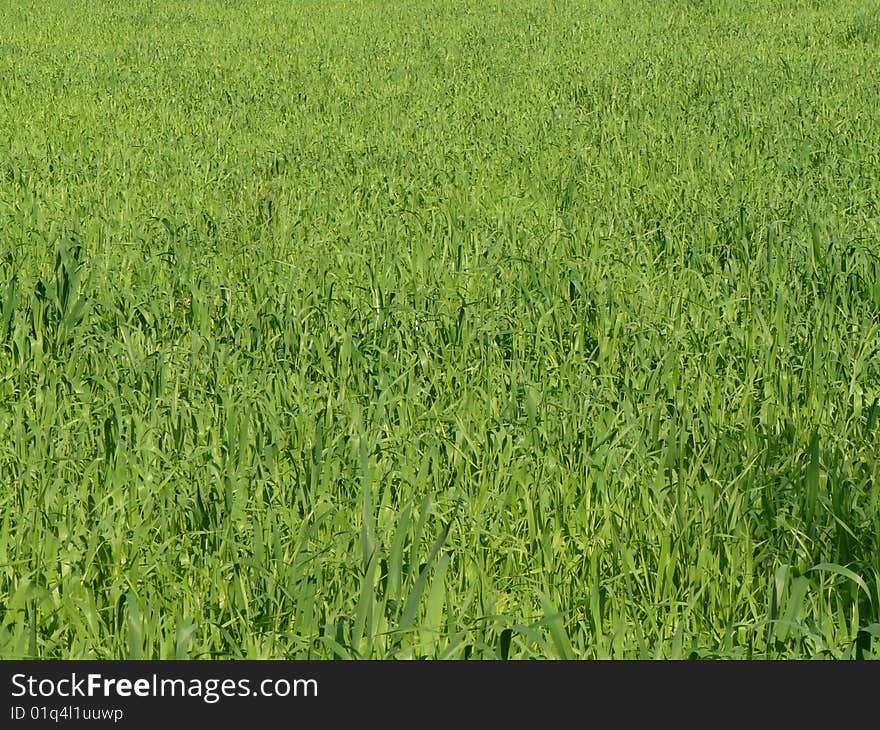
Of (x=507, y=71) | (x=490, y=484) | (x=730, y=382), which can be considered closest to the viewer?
(x=490, y=484)

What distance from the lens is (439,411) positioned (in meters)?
3.13

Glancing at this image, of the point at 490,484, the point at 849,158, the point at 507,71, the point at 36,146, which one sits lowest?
the point at 490,484

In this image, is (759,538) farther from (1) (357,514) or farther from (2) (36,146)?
(2) (36,146)

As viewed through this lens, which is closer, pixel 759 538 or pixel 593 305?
pixel 759 538

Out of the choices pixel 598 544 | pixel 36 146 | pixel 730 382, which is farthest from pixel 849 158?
pixel 36 146

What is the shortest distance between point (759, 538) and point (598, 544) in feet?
1.27

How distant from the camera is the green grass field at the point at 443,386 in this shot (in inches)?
87.9

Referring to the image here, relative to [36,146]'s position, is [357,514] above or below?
below

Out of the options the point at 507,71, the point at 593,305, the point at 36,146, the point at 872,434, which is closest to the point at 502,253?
the point at 593,305

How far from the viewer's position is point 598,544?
8.13 feet

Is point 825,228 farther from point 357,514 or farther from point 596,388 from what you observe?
point 357,514

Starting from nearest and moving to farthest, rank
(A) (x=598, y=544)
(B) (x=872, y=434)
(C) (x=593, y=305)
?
(A) (x=598, y=544) → (B) (x=872, y=434) → (C) (x=593, y=305)

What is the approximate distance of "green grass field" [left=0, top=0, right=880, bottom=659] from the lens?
2.23 metres

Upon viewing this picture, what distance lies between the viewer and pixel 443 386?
135 inches
